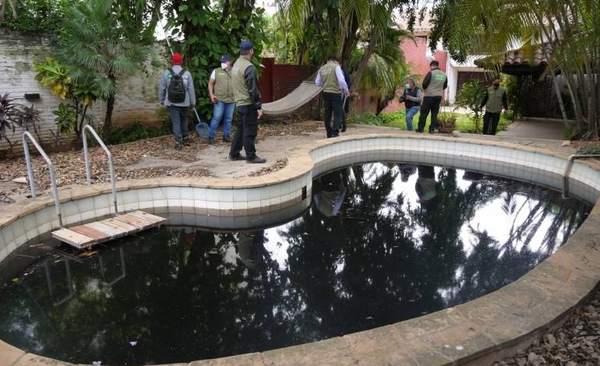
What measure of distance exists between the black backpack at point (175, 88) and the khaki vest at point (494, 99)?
17.5 ft

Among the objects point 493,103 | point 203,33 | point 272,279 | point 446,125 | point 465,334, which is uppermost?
point 203,33

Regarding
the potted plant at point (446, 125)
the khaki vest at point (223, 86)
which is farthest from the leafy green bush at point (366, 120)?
the khaki vest at point (223, 86)

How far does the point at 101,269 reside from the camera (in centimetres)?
321

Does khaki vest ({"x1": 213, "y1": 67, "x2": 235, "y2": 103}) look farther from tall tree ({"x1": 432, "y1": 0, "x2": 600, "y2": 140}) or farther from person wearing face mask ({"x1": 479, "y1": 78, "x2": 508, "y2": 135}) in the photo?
person wearing face mask ({"x1": 479, "y1": 78, "x2": 508, "y2": 135})

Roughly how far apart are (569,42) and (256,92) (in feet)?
12.5

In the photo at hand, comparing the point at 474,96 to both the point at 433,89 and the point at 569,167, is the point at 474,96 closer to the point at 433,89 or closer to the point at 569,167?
the point at 433,89

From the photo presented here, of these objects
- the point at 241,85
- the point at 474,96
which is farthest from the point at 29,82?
the point at 474,96

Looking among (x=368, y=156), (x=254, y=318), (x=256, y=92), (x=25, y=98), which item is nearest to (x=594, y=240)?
(x=254, y=318)

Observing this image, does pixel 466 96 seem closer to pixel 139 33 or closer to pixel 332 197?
pixel 332 197

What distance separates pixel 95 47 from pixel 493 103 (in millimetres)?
6481

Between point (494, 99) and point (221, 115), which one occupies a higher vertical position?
point (494, 99)

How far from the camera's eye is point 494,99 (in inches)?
309

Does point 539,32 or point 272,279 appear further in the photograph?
point 539,32

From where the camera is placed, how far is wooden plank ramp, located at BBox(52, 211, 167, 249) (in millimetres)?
3401
